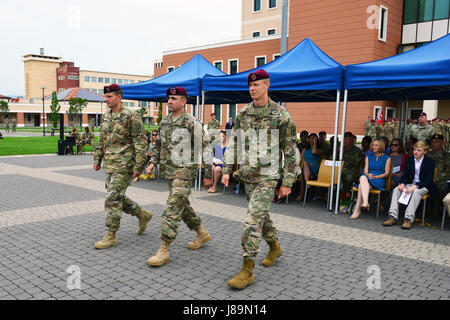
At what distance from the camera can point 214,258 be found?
4852 millimetres

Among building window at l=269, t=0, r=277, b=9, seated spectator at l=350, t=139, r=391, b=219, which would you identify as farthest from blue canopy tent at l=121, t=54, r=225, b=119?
building window at l=269, t=0, r=277, b=9

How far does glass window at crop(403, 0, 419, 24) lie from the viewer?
33.2m

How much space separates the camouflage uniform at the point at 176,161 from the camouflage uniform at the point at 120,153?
344mm

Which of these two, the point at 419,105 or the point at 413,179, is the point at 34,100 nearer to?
the point at 419,105

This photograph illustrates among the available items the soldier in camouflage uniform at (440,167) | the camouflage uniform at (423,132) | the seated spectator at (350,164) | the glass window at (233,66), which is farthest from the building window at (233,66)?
the soldier in camouflage uniform at (440,167)

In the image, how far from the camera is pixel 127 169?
16.9ft

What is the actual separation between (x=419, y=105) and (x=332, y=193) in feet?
96.1

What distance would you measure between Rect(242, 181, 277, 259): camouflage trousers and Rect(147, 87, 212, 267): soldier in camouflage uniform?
83 centimetres

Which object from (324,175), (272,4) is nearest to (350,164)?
(324,175)

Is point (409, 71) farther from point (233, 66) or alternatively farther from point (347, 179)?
point (233, 66)

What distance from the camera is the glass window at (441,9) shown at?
102 feet

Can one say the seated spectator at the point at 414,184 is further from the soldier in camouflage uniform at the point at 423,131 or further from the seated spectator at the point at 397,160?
the soldier in camouflage uniform at the point at 423,131

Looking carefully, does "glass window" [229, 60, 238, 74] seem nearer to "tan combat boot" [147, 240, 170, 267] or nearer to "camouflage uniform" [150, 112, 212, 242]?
"camouflage uniform" [150, 112, 212, 242]

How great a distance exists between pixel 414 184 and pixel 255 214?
13.7ft
